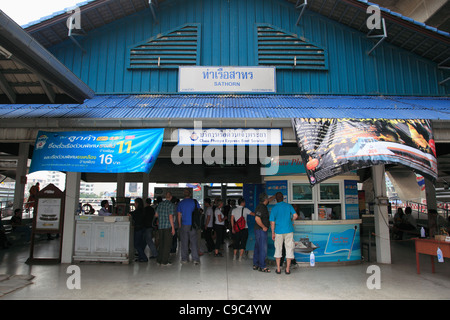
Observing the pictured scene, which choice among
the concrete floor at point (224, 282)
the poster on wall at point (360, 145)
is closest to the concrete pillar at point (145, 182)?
the concrete floor at point (224, 282)

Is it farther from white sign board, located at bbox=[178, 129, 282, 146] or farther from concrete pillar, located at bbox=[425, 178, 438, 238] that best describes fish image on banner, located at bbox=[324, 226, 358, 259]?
concrete pillar, located at bbox=[425, 178, 438, 238]

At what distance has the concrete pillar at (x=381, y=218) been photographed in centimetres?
818

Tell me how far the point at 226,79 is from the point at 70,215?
6.00 meters

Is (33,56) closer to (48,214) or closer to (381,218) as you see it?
(48,214)

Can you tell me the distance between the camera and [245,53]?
9.92 meters

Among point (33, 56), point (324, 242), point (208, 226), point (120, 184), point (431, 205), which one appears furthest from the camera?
point (120, 184)

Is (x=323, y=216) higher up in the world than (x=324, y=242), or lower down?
higher up

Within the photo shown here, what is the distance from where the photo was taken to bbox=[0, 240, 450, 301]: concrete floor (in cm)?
528

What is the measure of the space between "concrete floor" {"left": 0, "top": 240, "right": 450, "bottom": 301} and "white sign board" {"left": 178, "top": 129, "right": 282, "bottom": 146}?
2917 millimetres

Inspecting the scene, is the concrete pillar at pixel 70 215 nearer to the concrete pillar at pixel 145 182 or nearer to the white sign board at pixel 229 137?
the white sign board at pixel 229 137

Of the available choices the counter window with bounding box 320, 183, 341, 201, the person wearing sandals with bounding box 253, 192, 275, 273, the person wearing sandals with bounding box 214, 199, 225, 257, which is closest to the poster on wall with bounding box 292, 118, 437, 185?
the person wearing sandals with bounding box 253, 192, 275, 273

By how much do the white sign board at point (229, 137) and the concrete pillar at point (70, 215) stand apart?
3.44 meters

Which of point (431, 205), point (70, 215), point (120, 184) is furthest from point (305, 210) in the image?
point (120, 184)
